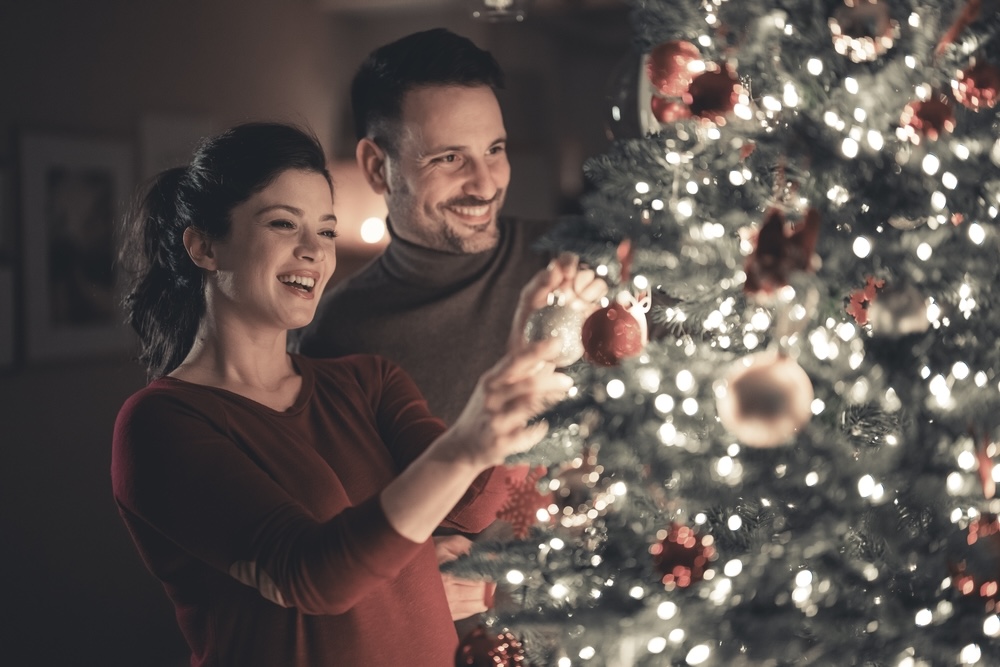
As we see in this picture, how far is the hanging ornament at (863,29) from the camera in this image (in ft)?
3.14

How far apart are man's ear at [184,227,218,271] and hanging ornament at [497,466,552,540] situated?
0.55m

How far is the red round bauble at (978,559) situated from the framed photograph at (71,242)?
302 cm

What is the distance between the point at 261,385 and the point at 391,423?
0.71ft

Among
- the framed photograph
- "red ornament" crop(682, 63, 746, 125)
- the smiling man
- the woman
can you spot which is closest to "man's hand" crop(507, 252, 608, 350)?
the woman

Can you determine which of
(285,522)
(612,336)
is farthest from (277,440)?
(612,336)

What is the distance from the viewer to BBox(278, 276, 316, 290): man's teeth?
1438 millimetres

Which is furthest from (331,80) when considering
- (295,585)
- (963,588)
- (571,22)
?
(963,588)

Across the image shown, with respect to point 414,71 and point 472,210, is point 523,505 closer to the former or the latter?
point 472,210

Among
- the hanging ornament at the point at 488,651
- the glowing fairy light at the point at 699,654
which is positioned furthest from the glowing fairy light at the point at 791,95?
Answer: the hanging ornament at the point at 488,651

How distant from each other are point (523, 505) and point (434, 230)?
2.20 feet

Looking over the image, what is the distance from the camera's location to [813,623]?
1.00 metres

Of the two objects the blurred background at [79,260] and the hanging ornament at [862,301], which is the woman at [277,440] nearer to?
the hanging ornament at [862,301]

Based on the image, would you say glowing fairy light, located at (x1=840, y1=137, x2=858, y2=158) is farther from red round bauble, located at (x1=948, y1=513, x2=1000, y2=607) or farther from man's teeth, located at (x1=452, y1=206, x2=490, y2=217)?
man's teeth, located at (x1=452, y1=206, x2=490, y2=217)

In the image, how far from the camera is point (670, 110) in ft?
3.77
